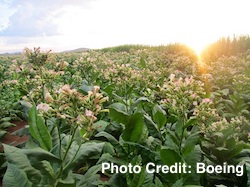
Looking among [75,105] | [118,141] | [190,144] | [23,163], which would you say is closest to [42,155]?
[23,163]

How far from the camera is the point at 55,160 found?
7.61 ft

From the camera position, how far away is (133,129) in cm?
291

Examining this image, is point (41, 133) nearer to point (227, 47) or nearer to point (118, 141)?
point (118, 141)

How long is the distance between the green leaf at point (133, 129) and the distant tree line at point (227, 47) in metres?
9.92

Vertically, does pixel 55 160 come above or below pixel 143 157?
above

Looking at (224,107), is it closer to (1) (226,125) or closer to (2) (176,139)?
(1) (226,125)

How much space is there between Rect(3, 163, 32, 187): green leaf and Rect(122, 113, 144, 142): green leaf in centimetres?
97

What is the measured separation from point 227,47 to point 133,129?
11.0 metres

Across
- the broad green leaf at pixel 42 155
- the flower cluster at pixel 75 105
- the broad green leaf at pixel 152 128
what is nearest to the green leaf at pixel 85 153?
the broad green leaf at pixel 42 155

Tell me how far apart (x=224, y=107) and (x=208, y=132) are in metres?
2.37

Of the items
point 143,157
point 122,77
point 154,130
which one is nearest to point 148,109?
point 122,77

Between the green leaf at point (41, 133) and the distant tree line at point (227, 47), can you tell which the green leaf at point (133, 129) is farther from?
the distant tree line at point (227, 47)

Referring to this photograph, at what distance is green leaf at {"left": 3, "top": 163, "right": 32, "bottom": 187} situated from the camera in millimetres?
2188

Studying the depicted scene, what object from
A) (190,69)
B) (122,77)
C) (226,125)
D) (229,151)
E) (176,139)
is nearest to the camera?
(176,139)
